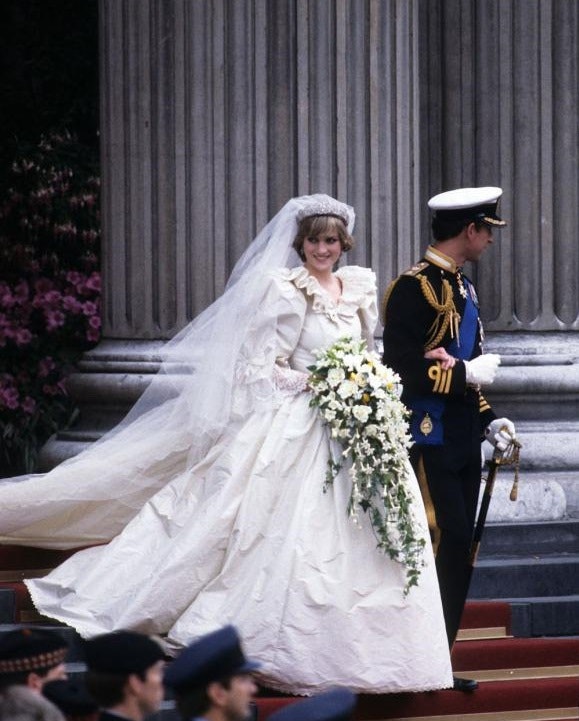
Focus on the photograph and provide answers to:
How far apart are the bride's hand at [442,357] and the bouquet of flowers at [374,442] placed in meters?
0.17

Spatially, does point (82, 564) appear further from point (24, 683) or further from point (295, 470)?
point (24, 683)

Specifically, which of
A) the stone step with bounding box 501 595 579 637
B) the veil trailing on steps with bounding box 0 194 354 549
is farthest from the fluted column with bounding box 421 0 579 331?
the veil trailing on steps with bounding box 0 194 354 549

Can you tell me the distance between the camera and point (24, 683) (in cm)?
516

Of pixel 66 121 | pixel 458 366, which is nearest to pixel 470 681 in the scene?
pixel 458 366

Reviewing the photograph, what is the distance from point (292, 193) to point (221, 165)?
379mm

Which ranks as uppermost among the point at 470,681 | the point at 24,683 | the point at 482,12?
the point at 482,12

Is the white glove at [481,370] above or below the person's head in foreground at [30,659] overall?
above

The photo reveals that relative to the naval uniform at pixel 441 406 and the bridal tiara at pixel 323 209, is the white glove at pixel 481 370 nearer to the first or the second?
the naval uniform at pixel 441 406

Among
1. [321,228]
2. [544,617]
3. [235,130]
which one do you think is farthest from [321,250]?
[544,617]

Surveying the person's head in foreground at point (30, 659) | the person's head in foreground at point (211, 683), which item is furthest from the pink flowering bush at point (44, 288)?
the person's head in foreground at point (211, 683)

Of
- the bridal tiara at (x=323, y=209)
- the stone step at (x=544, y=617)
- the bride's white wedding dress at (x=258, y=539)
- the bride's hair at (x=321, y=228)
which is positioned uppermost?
the bridal tiara at (x=323, y=209)

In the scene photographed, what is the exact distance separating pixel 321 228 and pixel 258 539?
1287 mm

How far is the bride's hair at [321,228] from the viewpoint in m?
7.82

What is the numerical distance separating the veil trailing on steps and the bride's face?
0.45 feet
